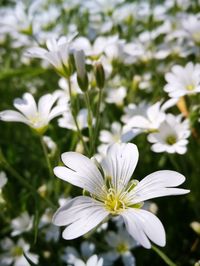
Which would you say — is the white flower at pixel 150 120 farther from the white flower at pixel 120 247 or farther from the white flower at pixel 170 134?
the white flower at pixel 120 247

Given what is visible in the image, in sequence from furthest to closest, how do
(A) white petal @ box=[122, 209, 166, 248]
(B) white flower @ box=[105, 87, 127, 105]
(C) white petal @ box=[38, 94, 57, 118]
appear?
(B) white flower @ box=[105, 87, 127, 105] < (C) white petal @ box=[38, 94, 57, 118] < (A) white petal @ box=[122, 209, 166, 248]

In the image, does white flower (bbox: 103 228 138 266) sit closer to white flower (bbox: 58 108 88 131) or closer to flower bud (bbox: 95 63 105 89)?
white flower (bbox: 58 108 88 131)

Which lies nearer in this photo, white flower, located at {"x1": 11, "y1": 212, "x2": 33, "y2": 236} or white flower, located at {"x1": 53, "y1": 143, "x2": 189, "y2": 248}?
white flower, located at {"x1": 53, "y1": 143, "x2": 189, "y2": 248}

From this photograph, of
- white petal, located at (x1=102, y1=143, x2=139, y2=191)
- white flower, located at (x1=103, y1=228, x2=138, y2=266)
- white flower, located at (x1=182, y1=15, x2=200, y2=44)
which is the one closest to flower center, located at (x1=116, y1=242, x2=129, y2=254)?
white flower, located at (x1=103, y1=228, x2=138, y2=266)

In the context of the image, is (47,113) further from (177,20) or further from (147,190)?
(177,20)

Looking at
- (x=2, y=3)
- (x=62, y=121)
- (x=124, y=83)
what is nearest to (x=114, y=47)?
(x=124, y=83)

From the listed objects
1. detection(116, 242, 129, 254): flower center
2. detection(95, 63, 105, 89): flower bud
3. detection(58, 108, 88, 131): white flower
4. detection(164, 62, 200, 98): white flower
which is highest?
detection(95, 63, 105, 89): flower bud

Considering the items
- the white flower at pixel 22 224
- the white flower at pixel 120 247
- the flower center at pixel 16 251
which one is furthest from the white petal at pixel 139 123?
the flower center at pixel 16 251
